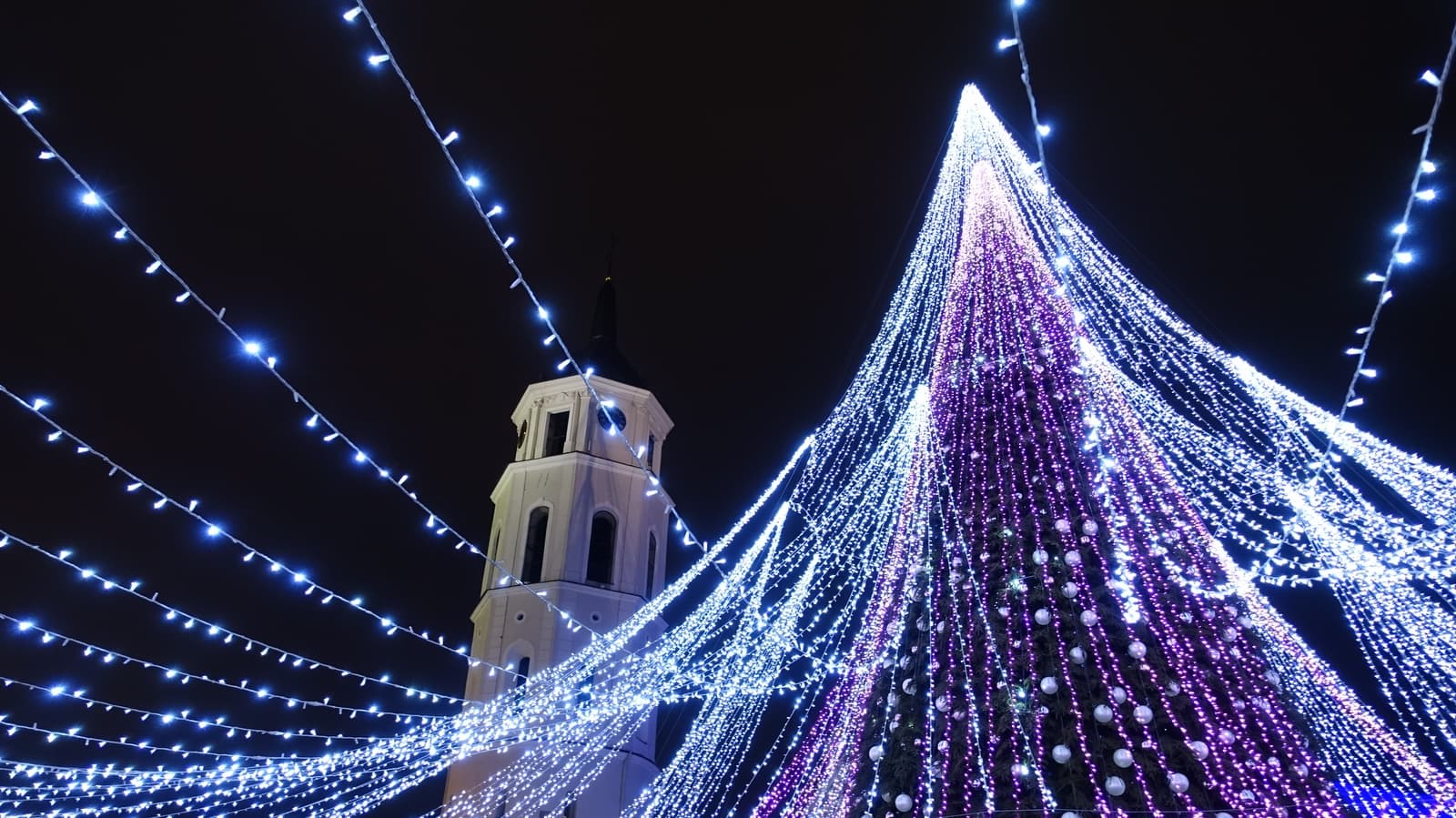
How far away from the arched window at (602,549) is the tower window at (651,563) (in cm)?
106

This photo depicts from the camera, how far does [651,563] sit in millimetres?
25688

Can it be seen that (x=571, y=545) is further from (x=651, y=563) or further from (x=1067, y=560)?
(x=1067, y=560)

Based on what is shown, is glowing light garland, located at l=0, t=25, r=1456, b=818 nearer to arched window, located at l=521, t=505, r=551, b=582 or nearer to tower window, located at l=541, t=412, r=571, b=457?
arched window, located at l=521, t=505, r=551, b=582

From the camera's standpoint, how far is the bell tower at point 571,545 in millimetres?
21828

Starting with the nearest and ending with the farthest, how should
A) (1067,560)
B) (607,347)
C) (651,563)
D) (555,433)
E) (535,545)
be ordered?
(1067,560) → (535,545) → (651,563) → (555,433) → (607,347)

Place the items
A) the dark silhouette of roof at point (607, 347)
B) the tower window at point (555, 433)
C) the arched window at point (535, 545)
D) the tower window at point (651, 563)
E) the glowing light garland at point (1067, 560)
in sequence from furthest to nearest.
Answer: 1. the dark silhouette of roof at point (607, 347)
2. the tower window at point (555, 433)
3. the tower window at point (651, 563)
4. the arched window at point (535, 545)
5. the glowing light garland at point (1067, 560)

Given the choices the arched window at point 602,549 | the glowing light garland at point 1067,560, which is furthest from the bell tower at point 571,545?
the glowing light garland at point 1067,560

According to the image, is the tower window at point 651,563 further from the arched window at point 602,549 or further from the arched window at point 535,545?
the arched window at point 535,545

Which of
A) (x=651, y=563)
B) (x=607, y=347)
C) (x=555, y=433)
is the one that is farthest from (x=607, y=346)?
(x=651, y=563)

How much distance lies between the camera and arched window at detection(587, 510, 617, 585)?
78.6 feet

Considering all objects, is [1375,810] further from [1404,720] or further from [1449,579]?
[1449,579]

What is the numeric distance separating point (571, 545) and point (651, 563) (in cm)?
273

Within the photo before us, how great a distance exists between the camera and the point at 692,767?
1295cm

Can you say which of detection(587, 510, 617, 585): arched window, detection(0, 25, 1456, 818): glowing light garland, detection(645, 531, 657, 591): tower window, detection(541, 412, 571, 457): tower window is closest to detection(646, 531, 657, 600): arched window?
detection(645, 531, 657, 591): tower window
